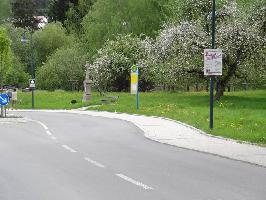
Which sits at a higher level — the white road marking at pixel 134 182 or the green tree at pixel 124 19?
the green tree at pixel 124 19

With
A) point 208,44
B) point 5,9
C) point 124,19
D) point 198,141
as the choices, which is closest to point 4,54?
point 124,19

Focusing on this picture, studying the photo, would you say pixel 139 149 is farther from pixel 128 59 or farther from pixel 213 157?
pixel 128 59

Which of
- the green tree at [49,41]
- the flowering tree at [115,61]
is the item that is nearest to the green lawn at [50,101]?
the flowering tree at [115,61]

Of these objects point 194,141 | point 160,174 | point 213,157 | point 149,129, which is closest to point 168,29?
point 149,129

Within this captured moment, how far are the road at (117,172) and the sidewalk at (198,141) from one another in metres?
0.53

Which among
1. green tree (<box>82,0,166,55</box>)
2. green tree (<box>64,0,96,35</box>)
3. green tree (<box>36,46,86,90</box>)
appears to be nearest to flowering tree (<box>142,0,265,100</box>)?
green tree (<box>82,0,166,55</box>)

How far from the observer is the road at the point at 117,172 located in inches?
364

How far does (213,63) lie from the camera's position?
21594 mm

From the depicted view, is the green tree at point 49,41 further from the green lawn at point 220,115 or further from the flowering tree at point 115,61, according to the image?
the green lawn at point 220,115

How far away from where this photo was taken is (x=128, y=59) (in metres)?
55.8

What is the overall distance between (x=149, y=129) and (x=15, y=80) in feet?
181

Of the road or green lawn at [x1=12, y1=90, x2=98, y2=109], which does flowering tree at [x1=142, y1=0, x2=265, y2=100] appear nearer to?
green lawn at [x1=12, y1=90, x2=98, y2=109]

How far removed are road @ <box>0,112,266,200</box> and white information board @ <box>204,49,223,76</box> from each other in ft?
14.1

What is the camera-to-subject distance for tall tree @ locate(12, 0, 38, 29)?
103 metres
